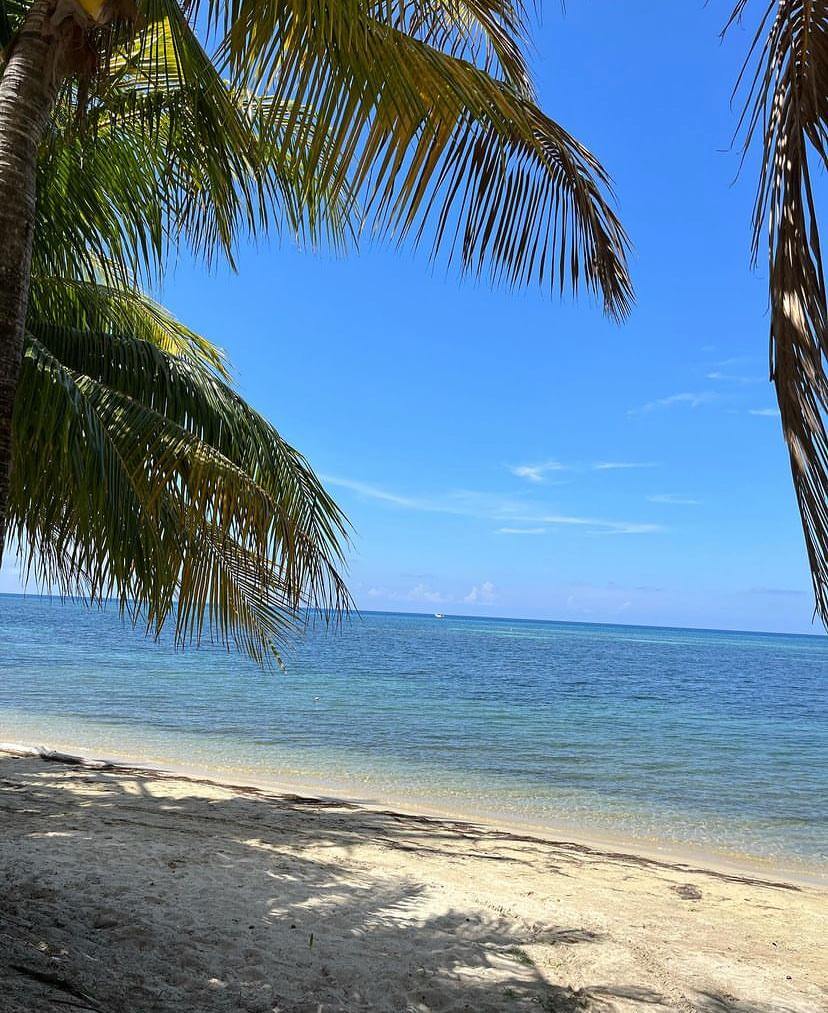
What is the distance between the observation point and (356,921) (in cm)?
414

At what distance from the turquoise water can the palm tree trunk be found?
4.08 meters

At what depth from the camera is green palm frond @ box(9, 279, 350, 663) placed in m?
4.28

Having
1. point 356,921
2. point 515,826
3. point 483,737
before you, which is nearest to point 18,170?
point 356,921

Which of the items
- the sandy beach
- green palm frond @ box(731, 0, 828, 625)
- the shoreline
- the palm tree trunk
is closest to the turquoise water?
the shoreline

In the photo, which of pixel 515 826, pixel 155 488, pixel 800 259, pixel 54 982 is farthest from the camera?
pixel 515 826

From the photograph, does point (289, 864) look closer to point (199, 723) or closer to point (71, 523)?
point (71, 523)

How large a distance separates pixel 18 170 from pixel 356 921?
368cm

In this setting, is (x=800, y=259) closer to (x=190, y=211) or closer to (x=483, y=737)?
(x=190, y=211)

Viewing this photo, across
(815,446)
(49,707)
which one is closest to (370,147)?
(815,446)

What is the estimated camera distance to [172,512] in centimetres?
503

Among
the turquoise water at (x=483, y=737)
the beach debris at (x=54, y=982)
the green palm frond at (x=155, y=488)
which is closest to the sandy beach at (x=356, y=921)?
the beach debris at (x=54, y=982)

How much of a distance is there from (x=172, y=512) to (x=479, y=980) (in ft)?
10.1

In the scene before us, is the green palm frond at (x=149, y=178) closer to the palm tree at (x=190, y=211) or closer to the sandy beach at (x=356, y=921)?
the palm tree at (x=190, y=211)

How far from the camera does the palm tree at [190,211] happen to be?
9.22 feet
